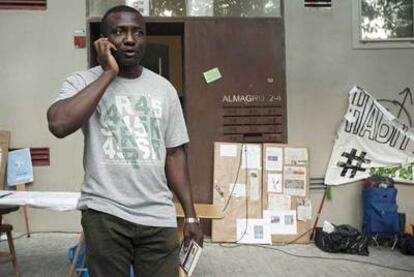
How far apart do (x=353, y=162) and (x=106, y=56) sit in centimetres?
466

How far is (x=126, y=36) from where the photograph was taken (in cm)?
203

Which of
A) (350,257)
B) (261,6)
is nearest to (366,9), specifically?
(261,6)

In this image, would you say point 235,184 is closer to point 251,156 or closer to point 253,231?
point 251,156

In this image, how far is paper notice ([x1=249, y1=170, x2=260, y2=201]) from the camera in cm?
584

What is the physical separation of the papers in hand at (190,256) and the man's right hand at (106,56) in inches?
34.2

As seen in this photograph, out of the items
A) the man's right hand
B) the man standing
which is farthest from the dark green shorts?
the man's right hand

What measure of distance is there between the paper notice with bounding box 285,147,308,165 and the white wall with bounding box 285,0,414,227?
129 mm

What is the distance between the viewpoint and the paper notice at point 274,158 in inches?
233

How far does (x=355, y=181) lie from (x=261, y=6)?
7.98 ft

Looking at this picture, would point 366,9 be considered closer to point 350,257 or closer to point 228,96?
point 228,96

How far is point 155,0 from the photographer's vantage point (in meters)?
6.00

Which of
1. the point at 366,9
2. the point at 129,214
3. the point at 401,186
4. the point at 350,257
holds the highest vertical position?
the point at 366,9

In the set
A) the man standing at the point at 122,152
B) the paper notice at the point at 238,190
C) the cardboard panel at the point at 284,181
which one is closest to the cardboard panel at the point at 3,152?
the paper notice at the point at 238,190

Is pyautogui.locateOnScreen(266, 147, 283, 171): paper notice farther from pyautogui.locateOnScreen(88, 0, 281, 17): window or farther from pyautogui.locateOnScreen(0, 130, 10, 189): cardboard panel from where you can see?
pyautogui.locateOnScreen(0, 130, 10, 189): cardboard panel
